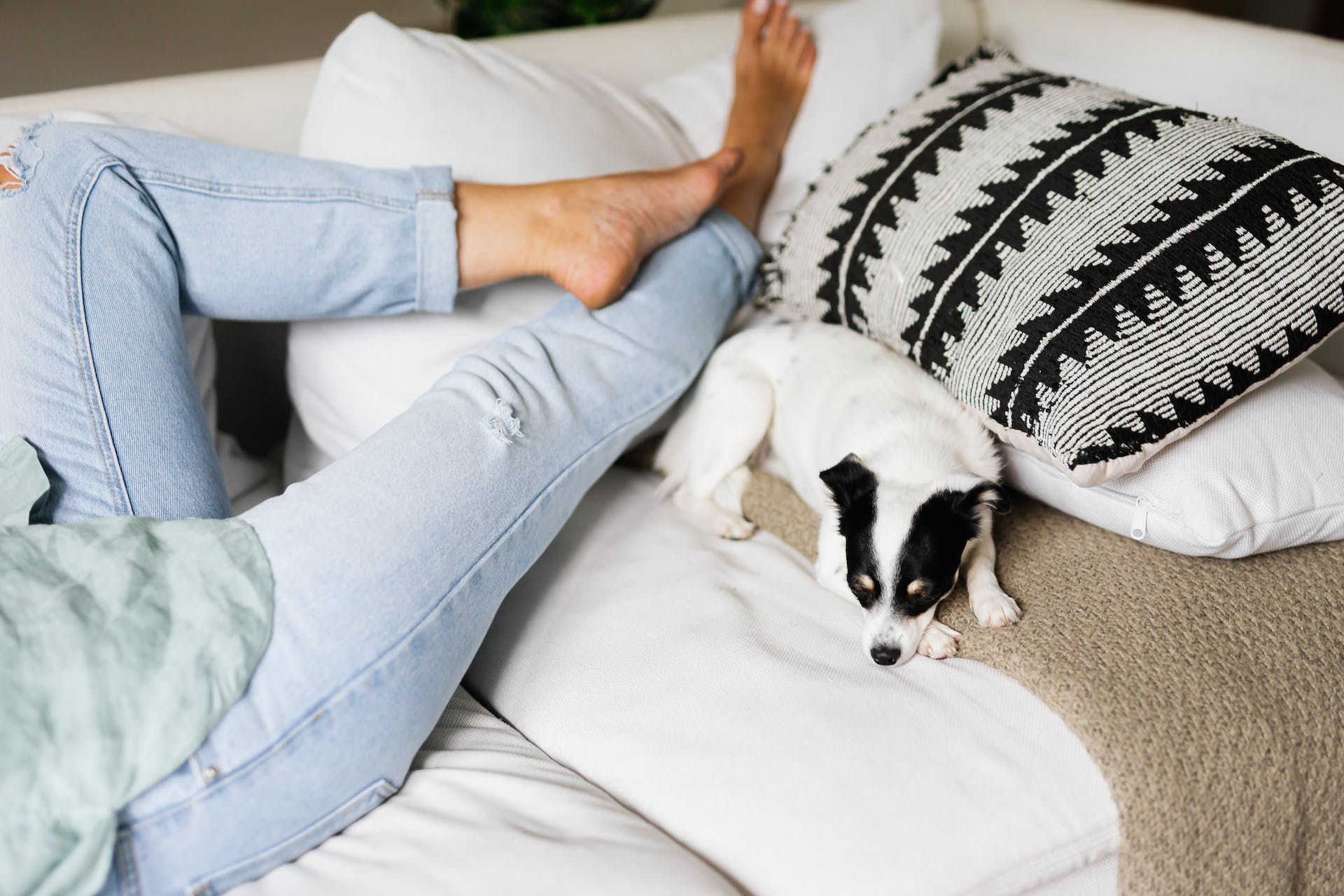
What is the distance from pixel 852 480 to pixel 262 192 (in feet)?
2.69

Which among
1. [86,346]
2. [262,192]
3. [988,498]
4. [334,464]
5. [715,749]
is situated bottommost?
[715,749]

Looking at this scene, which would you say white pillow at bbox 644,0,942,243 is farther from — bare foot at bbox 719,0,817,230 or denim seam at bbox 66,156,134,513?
denim seam at bbox 66,156,134,513

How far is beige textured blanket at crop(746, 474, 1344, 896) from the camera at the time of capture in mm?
913

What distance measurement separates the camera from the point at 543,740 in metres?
1.08

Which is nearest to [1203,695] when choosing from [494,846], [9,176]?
[494,846]

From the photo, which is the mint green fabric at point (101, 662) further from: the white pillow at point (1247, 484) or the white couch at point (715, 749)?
the white pillow at point (1247, 484)

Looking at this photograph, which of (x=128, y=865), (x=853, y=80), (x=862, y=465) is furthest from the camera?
(x=853, y=80)

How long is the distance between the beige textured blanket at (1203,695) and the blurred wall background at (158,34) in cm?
108

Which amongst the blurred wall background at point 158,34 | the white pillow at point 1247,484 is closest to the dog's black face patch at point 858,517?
the white pillow at point 1247,484

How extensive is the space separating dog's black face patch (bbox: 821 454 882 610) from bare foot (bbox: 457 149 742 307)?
391mm

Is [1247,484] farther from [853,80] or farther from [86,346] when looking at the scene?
[86,346]

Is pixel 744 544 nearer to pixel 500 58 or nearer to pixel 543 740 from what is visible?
pixel 543 740

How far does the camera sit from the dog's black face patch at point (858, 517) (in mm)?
1165

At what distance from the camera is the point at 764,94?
1.66 m
